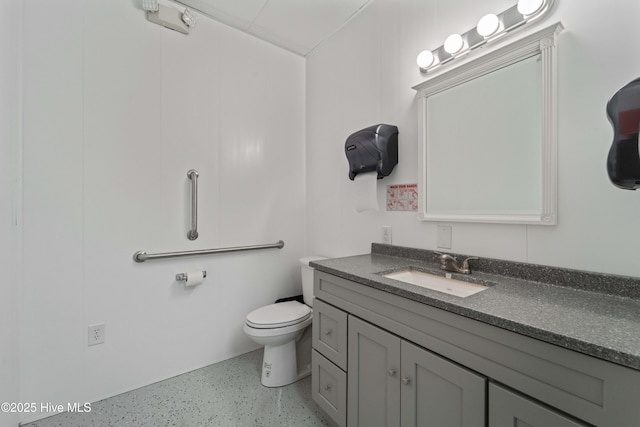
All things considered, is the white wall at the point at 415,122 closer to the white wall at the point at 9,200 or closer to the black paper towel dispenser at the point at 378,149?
the black paper towel dispenser at the point at 378,149

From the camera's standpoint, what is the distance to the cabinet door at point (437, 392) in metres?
0.79

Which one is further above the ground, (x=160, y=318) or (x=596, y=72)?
(x=596, y=72)

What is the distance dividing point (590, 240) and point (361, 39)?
1799mm

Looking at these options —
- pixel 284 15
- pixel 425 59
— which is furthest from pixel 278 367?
pixel 284 15

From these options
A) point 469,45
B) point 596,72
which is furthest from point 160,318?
point 596,72

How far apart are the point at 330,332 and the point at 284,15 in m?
2.18

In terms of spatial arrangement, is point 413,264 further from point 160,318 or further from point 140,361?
point 140,361

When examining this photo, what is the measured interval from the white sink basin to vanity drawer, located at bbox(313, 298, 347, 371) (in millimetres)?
325

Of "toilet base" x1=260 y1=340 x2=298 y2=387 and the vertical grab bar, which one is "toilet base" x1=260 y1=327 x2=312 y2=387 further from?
the vertical grab bar

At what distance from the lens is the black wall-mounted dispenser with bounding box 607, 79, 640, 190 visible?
0.75m

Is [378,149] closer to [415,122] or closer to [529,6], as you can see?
[415,122]

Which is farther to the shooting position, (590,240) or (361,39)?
(361,39)

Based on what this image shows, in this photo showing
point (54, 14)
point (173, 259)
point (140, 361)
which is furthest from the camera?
point (173, 259)

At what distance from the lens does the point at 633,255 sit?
0.88 m
